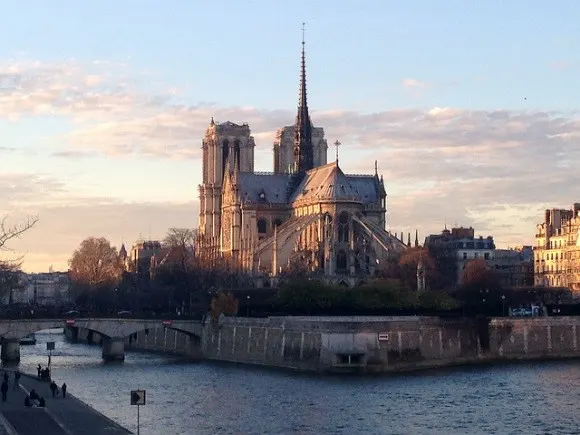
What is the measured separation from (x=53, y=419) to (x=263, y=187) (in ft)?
356

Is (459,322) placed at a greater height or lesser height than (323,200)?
lesser

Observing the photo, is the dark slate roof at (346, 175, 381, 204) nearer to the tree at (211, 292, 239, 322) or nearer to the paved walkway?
the tree at (211, 292, 239, 322)

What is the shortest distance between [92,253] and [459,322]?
11178 centimetres

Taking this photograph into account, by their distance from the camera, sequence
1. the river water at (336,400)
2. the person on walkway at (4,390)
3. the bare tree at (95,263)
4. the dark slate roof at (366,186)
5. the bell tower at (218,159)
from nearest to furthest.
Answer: the river water at (336,400), the person on walkway at (4,390), the dark slate roof at (366,186), the bell tower at (218,159), the bare tree at (95,263)

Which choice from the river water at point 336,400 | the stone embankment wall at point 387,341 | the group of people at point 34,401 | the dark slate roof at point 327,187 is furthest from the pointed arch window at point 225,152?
the group of people at point 34,401

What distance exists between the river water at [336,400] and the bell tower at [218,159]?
85.2 m

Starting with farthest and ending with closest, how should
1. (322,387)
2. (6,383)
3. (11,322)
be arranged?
(11,322) < (322,387) < (6,383)

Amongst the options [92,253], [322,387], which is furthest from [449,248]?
[322,387]

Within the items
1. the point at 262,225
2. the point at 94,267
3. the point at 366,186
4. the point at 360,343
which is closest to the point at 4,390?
the point at 360,343

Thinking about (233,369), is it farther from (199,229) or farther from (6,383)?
(199,229)

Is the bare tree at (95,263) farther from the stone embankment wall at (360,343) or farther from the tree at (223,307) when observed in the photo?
the stone embankment wall at (360,343)

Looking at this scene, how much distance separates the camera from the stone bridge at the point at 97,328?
96.2m

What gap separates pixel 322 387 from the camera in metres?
72.2

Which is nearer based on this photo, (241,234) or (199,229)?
(241,234)
